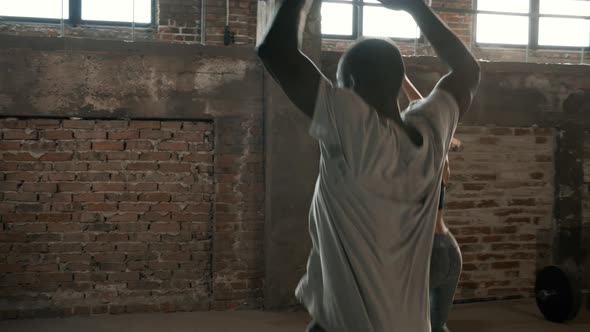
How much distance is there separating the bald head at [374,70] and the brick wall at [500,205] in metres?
4.51

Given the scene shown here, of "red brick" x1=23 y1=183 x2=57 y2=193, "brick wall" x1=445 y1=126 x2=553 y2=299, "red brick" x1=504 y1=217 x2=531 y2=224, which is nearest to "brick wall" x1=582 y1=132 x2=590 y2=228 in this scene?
"brick wall" x1=445 y1=126 x2=553 y2=299

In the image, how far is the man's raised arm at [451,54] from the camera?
5.05 feet

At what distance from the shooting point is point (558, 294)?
5.25 meters

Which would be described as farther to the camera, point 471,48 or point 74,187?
point 471,48

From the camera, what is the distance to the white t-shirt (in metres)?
1.35

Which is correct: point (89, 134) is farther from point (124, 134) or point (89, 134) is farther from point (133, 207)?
point (133, 207)

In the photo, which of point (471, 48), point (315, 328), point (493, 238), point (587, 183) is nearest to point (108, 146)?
point (493, 238)

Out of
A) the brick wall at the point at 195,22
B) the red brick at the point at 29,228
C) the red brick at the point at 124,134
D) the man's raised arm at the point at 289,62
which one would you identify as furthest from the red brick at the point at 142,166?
the man's raised arm at the point at 289,62

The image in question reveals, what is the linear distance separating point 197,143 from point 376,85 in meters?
4.01

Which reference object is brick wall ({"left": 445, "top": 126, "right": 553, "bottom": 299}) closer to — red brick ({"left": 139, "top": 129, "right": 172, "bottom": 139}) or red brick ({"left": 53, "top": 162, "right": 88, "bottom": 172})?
red brick ({"left": 139, "top": 129, "right": 172, "bottom": 139})

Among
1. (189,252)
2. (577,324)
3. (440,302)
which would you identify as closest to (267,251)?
(189,252)

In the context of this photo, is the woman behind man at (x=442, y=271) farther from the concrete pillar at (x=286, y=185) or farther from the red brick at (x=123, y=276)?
the red brick at (x=123, y=276)

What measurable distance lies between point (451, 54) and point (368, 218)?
1.56 feet

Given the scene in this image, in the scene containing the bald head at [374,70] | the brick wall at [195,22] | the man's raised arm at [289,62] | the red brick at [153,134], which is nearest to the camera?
the man's raised arm at [289,62]
